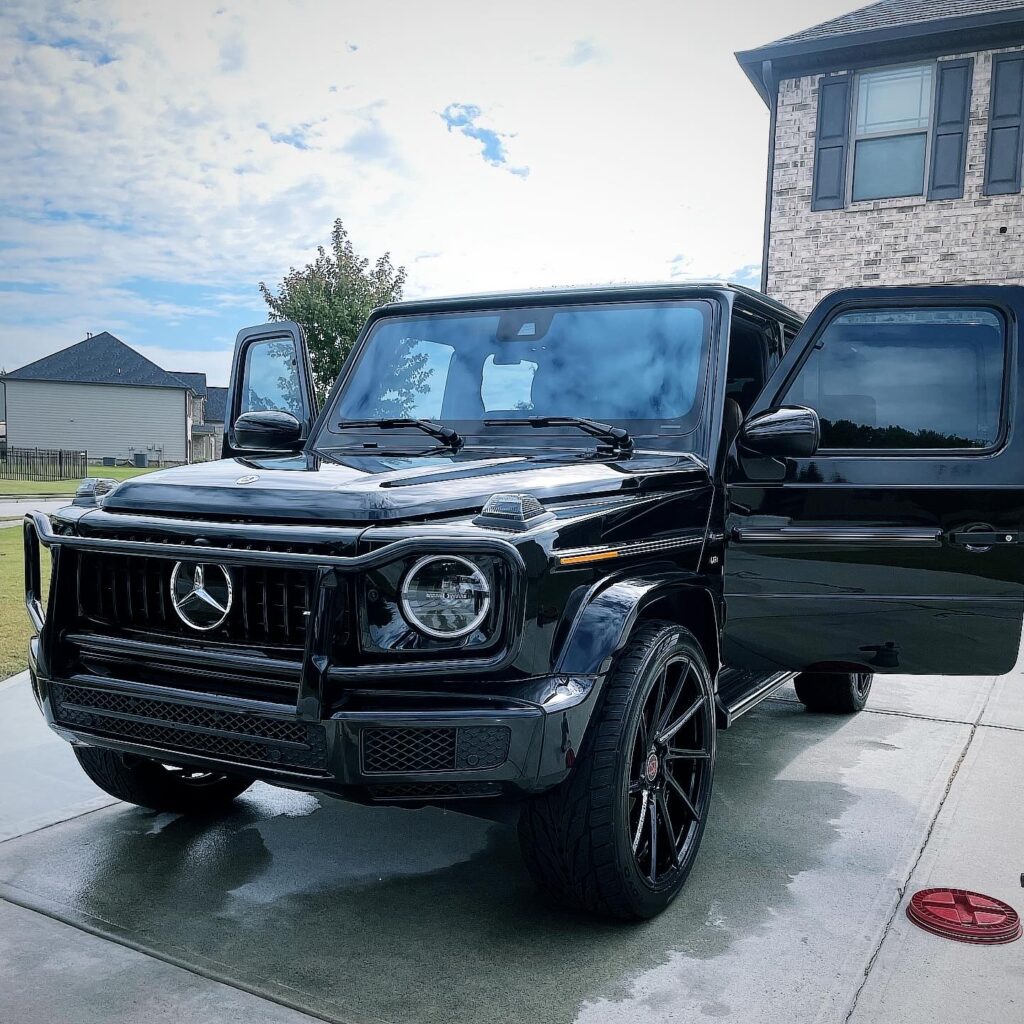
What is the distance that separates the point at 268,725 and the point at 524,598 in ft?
2.31

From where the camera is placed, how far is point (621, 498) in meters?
3.07

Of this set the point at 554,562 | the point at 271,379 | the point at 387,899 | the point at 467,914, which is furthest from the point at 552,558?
the point at 271,379

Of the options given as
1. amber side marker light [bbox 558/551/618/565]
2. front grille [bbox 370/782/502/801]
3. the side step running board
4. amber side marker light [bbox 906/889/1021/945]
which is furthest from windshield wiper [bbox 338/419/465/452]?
amber side marker light [bbox 906/889/1021/945]

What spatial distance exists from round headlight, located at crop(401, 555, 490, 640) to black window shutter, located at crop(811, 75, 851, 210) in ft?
40.9

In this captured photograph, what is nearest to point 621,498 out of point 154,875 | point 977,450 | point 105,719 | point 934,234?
point 977,450

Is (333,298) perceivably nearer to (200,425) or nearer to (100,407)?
(100,407)

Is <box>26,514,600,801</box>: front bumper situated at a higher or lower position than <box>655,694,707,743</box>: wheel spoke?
higher

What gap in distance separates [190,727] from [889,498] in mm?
2360

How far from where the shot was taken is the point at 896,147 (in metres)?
13.2

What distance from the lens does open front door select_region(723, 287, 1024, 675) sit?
3.47 m

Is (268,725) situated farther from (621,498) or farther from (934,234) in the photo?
(934,234)

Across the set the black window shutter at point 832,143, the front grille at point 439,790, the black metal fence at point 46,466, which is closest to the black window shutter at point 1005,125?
the black window shutter at point 832,143

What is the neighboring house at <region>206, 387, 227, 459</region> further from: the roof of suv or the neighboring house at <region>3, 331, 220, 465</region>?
the roof of suv

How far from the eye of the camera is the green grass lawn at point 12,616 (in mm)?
6180
